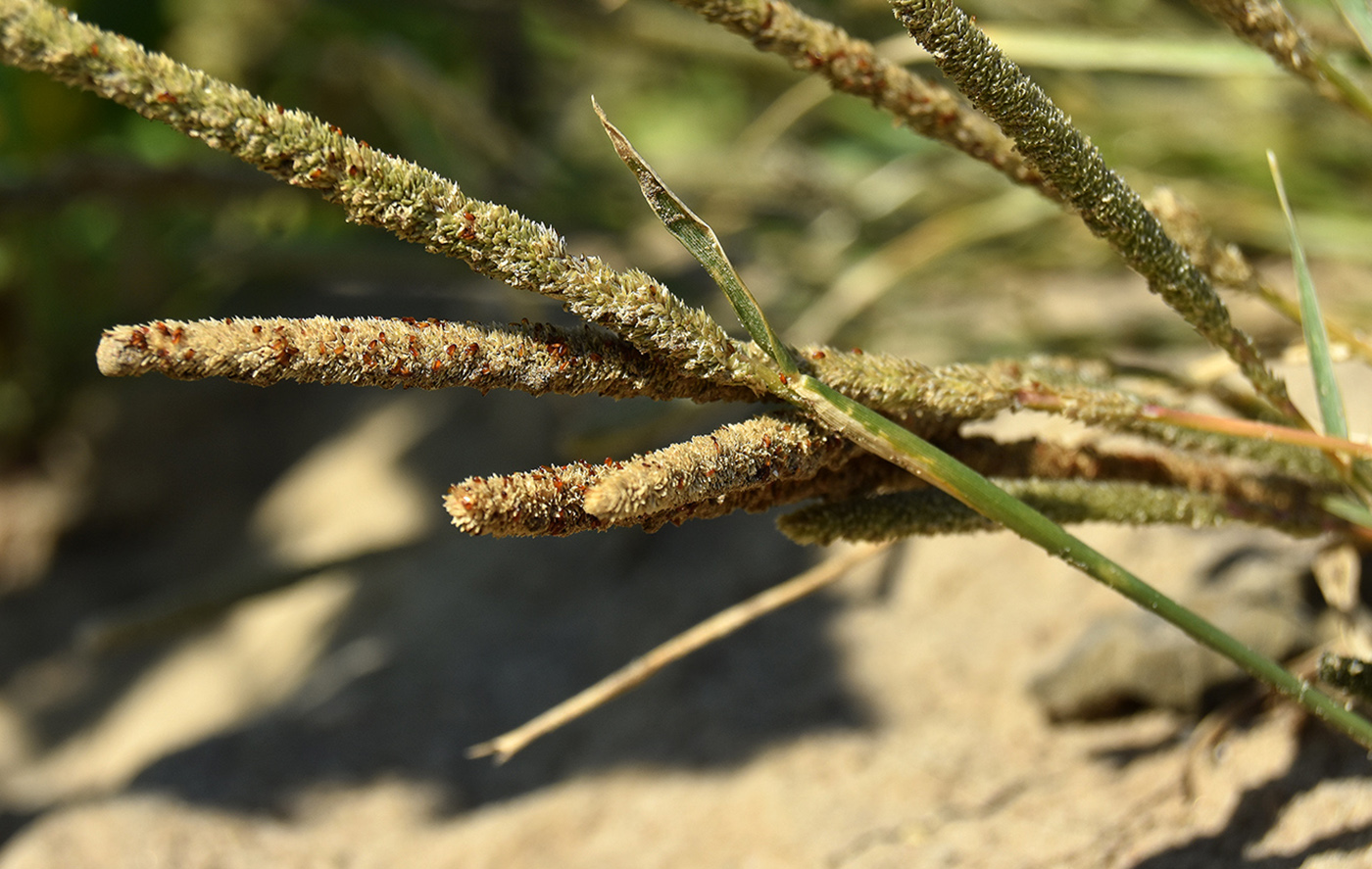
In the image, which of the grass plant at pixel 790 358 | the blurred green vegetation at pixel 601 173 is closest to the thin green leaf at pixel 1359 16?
the grass plant at pixel 790 358

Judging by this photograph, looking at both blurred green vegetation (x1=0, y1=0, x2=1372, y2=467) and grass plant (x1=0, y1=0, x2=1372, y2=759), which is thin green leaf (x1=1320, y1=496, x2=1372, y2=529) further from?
blurred green vegetation (x1=0, y1=0, x2=1372, y2=467)

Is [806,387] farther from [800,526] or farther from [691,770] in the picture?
[691,770]

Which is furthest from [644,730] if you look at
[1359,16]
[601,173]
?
[601,173]

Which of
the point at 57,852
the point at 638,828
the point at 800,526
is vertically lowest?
Result: the point at 638,828

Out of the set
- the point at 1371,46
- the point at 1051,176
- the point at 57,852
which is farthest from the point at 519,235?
the point at 57,852

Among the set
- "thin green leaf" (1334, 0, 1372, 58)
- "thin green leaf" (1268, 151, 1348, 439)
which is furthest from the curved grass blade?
"thin green leaf" (1334, 0, 1372, 58)

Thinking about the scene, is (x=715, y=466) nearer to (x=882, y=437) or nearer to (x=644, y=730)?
(x=882, y=437)
